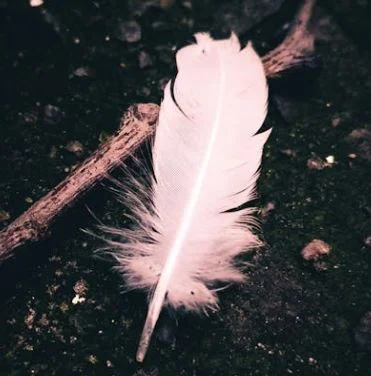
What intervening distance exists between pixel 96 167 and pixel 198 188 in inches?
20.0

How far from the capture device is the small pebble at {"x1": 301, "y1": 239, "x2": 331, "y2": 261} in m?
2.17

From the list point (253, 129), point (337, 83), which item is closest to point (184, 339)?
point (253, 129)

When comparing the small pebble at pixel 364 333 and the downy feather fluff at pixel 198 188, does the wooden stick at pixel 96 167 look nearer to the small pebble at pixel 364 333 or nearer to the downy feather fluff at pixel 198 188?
the downy feather fluff at pixel 198 188

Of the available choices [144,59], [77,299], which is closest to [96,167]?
[77,299]

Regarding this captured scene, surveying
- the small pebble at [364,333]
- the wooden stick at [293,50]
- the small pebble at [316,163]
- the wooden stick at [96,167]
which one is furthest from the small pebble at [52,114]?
the small pebble at [364,333]

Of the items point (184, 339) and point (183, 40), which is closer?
point (184, 339)

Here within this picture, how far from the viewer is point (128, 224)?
7.42ft

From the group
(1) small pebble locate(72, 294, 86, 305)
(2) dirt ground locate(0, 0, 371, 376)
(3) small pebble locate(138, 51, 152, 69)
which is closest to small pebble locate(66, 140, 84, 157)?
(2) dirt ground locate(0, 0, 371, 376)

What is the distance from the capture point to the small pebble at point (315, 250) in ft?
7.11

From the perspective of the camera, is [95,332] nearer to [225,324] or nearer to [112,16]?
[225,324]

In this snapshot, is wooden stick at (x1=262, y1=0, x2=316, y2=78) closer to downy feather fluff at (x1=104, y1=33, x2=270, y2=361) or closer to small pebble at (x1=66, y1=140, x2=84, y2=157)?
downy feather fluff at (x1=104, y1=33, x2=270, y2=361)

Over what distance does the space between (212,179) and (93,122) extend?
799mm

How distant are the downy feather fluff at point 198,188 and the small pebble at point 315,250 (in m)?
0.27

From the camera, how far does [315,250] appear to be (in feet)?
7.14
